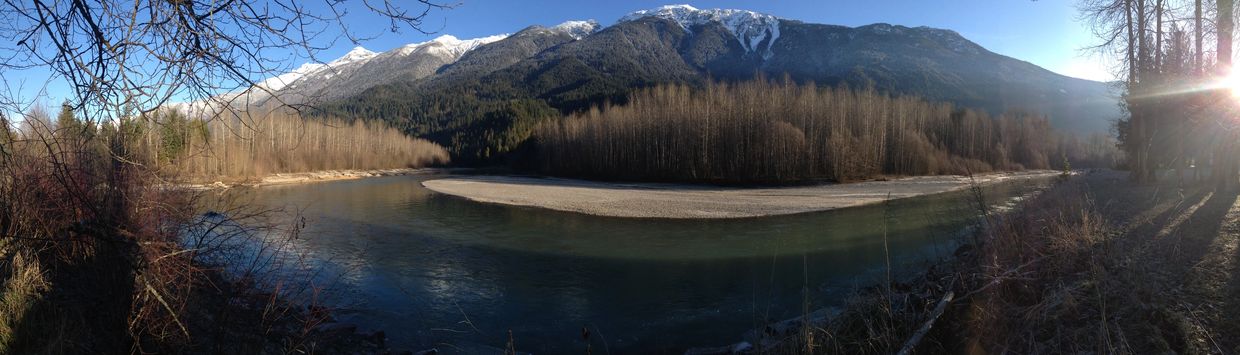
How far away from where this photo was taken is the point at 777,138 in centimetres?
4172

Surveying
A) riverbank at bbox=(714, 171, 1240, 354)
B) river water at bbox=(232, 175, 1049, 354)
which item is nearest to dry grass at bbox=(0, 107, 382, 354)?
river water at bbox=(232, 175, 1049, 354)

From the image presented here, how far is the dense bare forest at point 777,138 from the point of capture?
4241cm

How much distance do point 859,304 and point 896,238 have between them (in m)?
11.1

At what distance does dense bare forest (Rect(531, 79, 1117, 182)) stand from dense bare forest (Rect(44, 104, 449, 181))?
91.8 feet

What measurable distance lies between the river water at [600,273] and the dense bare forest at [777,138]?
879 inches

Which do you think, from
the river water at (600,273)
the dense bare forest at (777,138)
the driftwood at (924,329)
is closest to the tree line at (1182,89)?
the river water at (600,273)

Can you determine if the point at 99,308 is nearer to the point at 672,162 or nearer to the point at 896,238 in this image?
the point at 896,238

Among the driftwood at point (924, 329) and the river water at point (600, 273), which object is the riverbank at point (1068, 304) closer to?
the driftwood at point (924, 329)

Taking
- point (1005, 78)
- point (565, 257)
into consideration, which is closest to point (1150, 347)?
point (565, 257)

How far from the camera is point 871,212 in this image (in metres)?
22.5

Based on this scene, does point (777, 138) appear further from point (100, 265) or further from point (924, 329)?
point (100, 265)

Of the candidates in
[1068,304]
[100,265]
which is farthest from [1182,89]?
[100,265]

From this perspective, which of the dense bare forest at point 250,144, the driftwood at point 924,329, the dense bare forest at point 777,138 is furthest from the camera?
the dense bare forest at point 777,138

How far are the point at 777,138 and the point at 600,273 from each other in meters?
33.9
